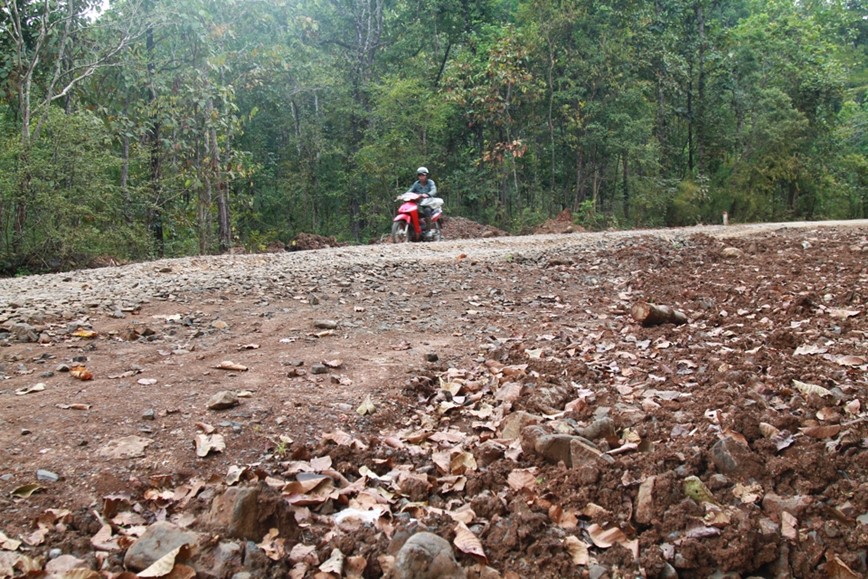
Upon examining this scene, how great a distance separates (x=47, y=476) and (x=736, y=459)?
2636mm

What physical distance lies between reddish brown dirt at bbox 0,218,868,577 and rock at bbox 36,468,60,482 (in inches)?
1.3

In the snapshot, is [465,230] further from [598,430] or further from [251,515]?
[251,515]

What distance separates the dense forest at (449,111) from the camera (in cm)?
1335

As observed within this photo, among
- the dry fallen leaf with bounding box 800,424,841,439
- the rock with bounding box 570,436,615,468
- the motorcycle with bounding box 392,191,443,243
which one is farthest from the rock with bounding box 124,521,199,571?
the motorcycle with bounding box 392,191,443,243

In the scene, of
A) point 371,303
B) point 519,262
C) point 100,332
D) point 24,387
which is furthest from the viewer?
point 519,262

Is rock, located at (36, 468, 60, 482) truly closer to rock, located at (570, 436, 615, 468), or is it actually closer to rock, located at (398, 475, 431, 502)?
rock, located at (398, 475, 431, 502)

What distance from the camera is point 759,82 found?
18.7 metres

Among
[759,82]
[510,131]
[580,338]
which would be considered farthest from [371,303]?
[759,82]

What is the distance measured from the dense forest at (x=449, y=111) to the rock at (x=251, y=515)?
10849mm

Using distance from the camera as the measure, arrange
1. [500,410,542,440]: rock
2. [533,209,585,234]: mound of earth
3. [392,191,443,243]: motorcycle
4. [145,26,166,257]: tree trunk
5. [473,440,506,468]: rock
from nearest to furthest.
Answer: [473,440,506,468]: rock, [500,410,542,440]: rock, [392,191,443,243]: motorcycle, [145,26,166,257]: tree trunk, [533,209,585,234]: mound of earth

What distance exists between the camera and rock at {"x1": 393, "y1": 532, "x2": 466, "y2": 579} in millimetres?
2018

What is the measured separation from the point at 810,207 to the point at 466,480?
20159 millimetres

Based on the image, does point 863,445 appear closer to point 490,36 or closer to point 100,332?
point 100,332

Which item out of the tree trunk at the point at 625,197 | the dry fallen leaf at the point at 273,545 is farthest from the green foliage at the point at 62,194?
the tree trunk at the point at 625,197
